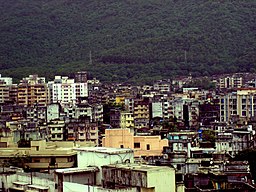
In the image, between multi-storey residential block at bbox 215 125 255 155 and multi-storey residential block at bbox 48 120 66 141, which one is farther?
multi-storey residential block at bbox 48 120 66 141

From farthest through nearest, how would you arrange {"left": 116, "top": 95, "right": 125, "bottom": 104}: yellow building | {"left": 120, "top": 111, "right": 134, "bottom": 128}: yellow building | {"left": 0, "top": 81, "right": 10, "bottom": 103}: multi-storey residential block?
{"left": 0, "top": 81, "right": 10, "bottom": 103}: multi-storey residential block
{"left": 116, "top": 95, "right": 125, "bottom": 104}: yellow building
{"left": 120, "top": 111, "right": 134, "bottom": 128}: yellow building

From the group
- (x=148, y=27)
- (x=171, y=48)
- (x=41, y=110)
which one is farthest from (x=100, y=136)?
(x=148, y=27)

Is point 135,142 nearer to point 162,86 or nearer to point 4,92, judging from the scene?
point 4,92

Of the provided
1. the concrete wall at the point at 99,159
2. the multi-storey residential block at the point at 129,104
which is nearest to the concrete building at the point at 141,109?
the multi-storey residential block at the point at 129,104

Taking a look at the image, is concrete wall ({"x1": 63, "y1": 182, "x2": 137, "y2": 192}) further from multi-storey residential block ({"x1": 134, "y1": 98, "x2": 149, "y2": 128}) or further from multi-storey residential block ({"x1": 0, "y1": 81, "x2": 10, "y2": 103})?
multi-storey residential block ({"x1": 0, "y1": 81, "x2": 10, "y2": 103})

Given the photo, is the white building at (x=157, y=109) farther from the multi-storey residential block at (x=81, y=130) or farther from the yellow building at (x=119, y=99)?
the multi-storey residential block at (x=81, y=130)

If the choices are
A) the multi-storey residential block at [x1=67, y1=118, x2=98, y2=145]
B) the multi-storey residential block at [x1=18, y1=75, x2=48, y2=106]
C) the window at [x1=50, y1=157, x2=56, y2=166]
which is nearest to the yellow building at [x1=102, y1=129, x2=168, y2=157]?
the multi-storey residential block at [x1=67, y1=118, x2=98, y2=145]

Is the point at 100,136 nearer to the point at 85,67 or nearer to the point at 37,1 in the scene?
the point at 85,67
